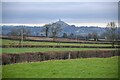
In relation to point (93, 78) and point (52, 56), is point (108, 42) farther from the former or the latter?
point (93, 78)

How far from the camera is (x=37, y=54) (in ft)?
74.2

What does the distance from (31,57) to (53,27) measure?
1224 inches

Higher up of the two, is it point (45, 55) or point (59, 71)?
point (45, 55)

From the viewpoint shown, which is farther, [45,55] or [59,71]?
[45,55]

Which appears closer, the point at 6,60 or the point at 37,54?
the point at 6,60

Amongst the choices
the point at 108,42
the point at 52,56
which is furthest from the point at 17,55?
the point at 108,42

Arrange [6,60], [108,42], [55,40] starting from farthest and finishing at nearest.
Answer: [55,40] → [108,42] → [6,60]

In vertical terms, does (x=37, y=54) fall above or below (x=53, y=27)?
below

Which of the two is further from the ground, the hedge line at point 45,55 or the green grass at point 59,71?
the hedge line at point 45,55

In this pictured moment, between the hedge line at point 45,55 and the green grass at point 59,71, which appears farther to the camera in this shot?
the hedge line at point 45,55

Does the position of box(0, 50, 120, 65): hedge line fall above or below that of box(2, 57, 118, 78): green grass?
above

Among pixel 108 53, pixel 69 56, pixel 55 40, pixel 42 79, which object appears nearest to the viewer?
pixel 42 79

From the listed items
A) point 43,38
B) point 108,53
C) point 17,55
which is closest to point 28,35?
point 43,38

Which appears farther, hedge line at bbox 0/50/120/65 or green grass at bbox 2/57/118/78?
hedge line at bbox 0/50/120/65
